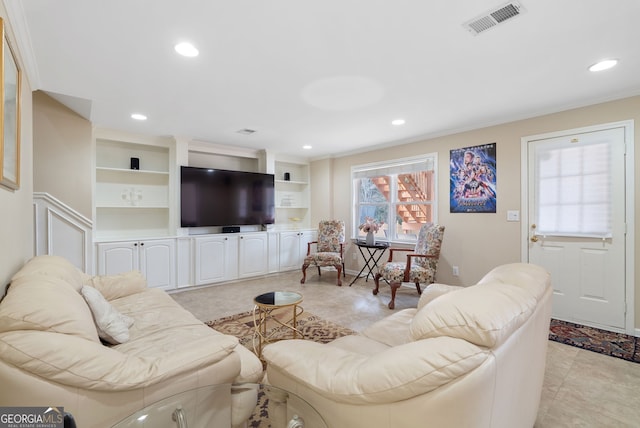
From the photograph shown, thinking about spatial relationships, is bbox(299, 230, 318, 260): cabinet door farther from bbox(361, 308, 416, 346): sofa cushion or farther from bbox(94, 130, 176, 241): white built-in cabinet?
bbox(361, 308, 416, 346): sofa cushion

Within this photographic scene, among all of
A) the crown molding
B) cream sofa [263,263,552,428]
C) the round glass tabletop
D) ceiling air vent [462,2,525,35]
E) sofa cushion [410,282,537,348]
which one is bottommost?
the round glass tabletop

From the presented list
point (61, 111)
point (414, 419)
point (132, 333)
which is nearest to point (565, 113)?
point (414, 419)

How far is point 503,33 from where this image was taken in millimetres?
1860

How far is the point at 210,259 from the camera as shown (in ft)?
15.1

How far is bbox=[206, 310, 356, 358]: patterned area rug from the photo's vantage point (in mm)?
2705

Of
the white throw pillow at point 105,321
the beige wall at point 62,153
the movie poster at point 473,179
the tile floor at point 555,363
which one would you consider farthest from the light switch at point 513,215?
the beige wall at point 62,153

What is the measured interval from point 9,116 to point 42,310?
125 centimetres

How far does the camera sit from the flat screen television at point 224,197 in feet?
14.6

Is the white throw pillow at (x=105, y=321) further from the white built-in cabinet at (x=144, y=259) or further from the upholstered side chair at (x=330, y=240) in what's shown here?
the upholstered side chair at (x=330, y=240)

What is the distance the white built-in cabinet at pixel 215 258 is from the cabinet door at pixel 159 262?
332 mm

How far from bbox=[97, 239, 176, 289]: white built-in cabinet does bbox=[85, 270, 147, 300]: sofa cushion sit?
152 centimetres

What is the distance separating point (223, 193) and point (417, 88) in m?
3.37
